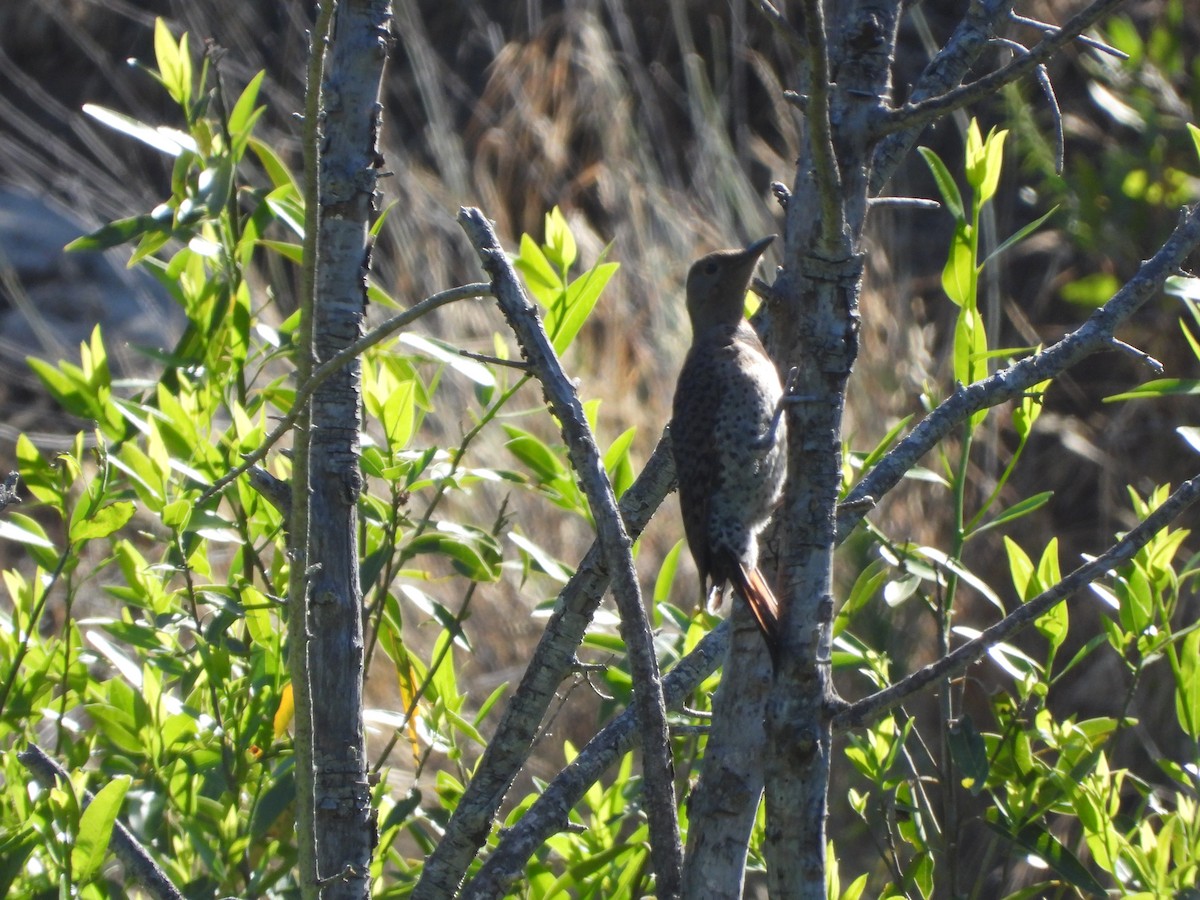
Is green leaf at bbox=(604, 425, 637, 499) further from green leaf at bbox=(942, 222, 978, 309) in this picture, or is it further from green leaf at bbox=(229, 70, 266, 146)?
green leaf at bbox=(229, 70, 266, 146)

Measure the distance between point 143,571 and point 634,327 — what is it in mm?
4437

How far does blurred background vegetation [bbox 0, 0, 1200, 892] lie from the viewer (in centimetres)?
553

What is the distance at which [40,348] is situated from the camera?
7.75 m

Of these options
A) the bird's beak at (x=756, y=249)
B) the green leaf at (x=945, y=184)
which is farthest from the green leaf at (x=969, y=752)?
the bird's beak at (x=756, y=249)

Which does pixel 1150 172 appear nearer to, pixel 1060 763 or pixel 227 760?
pixel 1060 763

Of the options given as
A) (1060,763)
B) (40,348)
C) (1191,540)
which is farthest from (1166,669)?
(40,348)

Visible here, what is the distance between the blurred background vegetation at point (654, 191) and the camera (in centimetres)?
553

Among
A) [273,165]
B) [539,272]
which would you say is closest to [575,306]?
[539,272]

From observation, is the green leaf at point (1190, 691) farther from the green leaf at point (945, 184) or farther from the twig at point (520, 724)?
the twig at point (520, 724)

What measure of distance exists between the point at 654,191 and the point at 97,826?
517 centimetres

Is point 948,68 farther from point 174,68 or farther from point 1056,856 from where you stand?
point 174,68

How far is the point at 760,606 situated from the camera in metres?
1.58

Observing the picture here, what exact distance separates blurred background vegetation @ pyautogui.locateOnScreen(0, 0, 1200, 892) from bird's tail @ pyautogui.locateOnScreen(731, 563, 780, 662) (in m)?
2.02

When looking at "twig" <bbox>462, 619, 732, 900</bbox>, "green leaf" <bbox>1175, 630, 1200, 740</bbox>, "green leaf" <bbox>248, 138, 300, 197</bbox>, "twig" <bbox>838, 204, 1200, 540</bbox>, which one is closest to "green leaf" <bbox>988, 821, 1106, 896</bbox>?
"green leaf" <bbox>1175, 630, 1200, 740</bbox>
